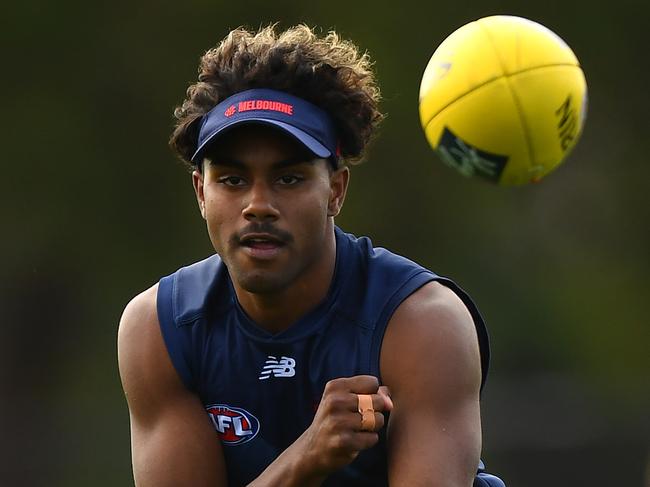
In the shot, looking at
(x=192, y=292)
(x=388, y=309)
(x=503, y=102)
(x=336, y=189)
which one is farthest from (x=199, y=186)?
(x=503, y=102)

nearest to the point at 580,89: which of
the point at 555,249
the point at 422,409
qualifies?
the point at 422,409

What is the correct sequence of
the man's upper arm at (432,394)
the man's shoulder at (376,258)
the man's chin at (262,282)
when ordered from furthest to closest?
the man's shoulder at (376,258) → the man's chin at (262,282) → the man's upper arm at (432,394)

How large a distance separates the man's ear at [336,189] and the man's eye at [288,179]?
21cm

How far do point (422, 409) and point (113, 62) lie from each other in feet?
43.7

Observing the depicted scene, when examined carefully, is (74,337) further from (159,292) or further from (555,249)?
(159,292)

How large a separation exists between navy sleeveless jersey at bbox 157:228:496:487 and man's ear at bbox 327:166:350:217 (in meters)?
0.21

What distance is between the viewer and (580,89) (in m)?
5.96

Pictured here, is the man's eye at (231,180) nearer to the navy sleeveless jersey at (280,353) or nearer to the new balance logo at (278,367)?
the navy sleeveless jersey at (280,353)

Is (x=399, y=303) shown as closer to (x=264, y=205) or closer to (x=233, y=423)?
(x=264, y=205)

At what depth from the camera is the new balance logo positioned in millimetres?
6039

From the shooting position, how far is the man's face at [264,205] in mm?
5734

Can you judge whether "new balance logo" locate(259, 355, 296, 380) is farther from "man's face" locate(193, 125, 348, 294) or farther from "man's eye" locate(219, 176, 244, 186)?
"man's eye" locate(219, 176, 244, 186)

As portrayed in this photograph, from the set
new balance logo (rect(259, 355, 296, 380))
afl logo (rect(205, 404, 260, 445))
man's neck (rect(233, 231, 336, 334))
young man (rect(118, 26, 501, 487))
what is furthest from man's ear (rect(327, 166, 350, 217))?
afl logo (rect(205, 404, 260, 445))

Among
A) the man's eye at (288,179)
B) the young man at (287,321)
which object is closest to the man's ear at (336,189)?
the young man at (287,321)
